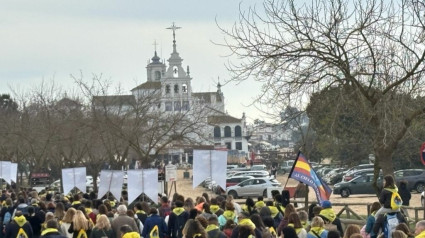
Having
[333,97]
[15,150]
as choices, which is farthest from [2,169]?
[333,97]

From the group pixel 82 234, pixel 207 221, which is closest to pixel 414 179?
pixel 82 234

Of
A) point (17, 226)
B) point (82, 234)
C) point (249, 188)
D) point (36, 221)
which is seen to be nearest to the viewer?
point (82, 234)

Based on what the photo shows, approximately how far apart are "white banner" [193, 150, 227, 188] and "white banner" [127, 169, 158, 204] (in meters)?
1.46

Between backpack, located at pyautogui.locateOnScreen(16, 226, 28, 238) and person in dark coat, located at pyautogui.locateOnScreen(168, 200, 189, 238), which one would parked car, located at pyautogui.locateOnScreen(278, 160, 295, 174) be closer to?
person in dark coat, located at pyautogui.locateOnScreen(168, 200, 189, 238)

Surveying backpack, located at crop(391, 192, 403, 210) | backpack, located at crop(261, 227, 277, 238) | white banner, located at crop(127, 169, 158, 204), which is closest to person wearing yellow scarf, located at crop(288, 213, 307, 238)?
backpack, located at crop(261, 227, 277, 238)

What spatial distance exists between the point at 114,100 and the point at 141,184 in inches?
937

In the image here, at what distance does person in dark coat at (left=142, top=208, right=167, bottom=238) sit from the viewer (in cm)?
1747

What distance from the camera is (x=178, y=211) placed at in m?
18.4

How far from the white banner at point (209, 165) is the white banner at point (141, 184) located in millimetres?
1460

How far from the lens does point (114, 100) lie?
4950 cm

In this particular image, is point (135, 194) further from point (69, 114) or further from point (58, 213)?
point (69, 114)

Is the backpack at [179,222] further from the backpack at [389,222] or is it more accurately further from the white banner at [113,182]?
the white banner at [113,182]

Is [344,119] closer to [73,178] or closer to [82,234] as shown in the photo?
[73,178]

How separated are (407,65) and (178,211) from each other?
5.96m
